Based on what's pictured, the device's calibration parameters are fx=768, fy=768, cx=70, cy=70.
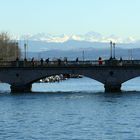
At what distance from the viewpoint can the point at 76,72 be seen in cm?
11944

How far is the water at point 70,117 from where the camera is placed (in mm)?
65062

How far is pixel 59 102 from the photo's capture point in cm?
10038

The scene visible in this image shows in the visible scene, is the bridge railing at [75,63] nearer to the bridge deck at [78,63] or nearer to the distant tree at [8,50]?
the bridge deck at [78,63]

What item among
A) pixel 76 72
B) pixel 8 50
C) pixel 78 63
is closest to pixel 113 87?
pixel 76 72

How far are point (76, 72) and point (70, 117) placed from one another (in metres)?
40.6

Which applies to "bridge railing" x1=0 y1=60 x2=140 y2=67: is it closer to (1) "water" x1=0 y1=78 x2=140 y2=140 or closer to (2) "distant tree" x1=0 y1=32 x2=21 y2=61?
(1) "water" x1=0 y1=78 x2=140 y2=140

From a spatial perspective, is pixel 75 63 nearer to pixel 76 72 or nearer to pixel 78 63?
pixel 78 63

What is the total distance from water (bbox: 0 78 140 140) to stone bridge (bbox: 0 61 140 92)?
16.2 ft

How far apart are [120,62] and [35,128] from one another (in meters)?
51.5

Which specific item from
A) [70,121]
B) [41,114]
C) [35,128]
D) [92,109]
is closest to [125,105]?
[92,109]

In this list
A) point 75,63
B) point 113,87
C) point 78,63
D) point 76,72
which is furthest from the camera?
point 75,63

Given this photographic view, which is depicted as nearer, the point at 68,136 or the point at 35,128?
the point at 68,136

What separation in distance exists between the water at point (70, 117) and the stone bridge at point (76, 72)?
194 inches

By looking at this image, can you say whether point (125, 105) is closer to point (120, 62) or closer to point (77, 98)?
point (77, 98)
